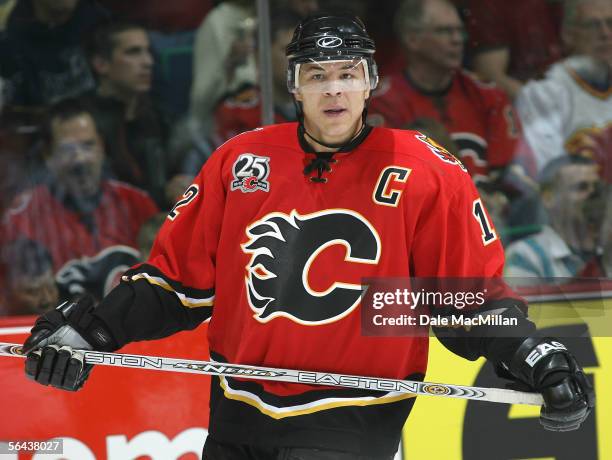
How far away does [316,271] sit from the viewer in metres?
2.50

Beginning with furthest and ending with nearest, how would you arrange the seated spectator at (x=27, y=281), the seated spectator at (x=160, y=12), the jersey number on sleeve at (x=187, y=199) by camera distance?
the seated spectator at (x=160, y=12), the seated spectator at (x=27, y=281), the jersey number on sleeve at (x=187, y=199)

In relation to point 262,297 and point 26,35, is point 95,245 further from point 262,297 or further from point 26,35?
point 262,297

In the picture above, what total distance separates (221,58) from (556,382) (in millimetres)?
2460

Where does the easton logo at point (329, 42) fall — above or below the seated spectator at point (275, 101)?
above

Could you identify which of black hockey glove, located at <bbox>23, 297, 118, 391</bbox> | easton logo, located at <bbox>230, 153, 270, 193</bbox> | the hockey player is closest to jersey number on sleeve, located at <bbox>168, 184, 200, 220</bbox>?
the hockey player

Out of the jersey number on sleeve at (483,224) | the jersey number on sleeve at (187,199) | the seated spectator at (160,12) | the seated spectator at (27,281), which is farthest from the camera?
the seated spectator at (160,12)

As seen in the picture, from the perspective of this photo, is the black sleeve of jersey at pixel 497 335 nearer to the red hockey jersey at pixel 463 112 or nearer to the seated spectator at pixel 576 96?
the red hockey jersey at pixel 463 112

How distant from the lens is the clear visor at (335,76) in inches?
101

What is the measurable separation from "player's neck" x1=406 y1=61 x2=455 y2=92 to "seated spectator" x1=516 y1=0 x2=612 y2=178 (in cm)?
32

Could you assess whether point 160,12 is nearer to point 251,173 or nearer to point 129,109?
point 129,109

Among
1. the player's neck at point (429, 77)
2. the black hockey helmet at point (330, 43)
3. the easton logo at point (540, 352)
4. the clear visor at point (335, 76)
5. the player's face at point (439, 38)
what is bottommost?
the easton logo at point (540, 352)

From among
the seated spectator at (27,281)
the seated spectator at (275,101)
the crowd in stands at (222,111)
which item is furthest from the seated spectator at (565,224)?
the seated spectator at (27,281)

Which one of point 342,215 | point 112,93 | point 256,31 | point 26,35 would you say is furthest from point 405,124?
point 342,215

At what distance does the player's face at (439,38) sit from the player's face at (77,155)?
1.33 m
